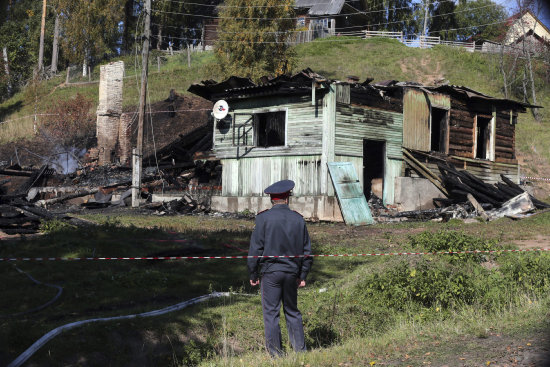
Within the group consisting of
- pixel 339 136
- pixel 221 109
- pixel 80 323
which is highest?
pixel 221 109

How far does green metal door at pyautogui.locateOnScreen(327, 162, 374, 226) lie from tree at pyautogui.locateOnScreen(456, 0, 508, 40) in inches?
1862

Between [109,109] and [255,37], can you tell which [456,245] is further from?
[109,109]

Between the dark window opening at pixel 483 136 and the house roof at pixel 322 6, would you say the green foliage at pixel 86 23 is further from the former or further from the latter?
the dark window opening at pixel 483 136

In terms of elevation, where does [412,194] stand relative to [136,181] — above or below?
below

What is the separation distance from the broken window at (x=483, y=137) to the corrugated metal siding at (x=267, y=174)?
912cm

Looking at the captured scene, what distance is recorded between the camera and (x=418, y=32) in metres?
68.7

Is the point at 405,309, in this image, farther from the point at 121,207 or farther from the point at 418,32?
the point at 418,32

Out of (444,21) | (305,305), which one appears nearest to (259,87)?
(305,305)

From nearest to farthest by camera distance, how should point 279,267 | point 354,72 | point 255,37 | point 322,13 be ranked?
point 279,267
point 255,37
point 354,72
point 322,13

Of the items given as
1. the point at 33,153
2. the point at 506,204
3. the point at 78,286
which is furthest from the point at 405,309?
the point at 33,153

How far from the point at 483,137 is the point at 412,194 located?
251 inches

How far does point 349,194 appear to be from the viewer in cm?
2066

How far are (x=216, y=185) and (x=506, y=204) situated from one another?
1264 cm

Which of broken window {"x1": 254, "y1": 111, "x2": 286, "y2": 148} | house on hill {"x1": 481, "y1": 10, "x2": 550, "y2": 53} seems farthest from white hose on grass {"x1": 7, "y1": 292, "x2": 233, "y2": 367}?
house on hill {"x1": 481, "y1": 10, "x2": 550, "y2": 53}
